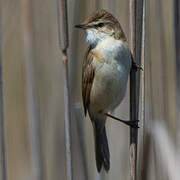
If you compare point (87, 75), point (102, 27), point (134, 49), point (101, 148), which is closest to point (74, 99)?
point (87, 75)

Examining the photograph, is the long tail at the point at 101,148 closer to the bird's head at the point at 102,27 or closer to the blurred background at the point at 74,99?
the blurred background at the point at 74,99

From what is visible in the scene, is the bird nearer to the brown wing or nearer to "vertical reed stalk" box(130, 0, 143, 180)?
the brown wing

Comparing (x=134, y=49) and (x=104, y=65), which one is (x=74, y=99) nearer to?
(x=104, y=65)

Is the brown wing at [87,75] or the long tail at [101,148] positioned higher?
the brown wing at [87,75]

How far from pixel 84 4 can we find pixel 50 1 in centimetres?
54

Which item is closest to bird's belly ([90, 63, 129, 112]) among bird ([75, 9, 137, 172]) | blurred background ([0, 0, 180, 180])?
bird ([75, 9, 137, 172])

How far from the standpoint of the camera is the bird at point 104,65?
80.6 inches

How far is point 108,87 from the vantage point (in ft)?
7.22

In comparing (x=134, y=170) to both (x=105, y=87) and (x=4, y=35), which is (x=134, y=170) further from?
(x=4, y=35)

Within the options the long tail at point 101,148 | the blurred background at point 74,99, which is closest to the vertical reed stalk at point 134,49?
the blurred background at point 74,99

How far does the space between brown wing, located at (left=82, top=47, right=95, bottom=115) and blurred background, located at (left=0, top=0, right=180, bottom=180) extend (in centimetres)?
6

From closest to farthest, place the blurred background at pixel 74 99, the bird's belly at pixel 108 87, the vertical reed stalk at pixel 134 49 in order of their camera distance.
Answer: the vertical reed stalk at pixel 134 49
the blurred background at pixel 74 99
the bird's belly at pixel 108 87

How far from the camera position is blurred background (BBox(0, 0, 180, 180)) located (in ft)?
6.40

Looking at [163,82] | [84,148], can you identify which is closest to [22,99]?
[84,148]
